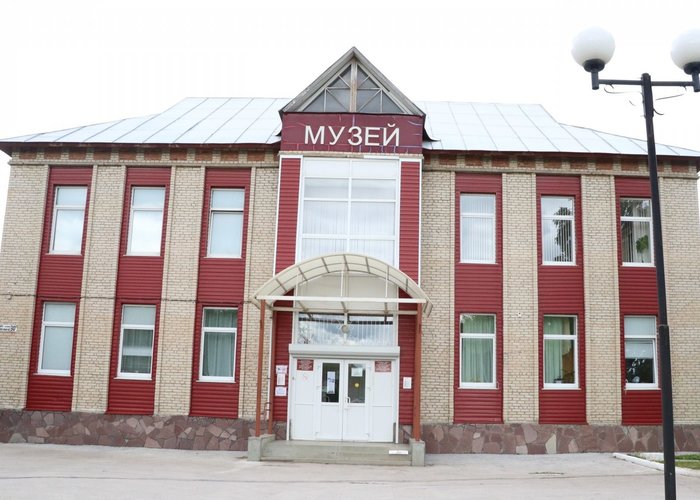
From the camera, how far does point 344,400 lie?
16.7 metres

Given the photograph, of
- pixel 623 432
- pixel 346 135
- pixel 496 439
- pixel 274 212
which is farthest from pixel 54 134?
pixel 623 432

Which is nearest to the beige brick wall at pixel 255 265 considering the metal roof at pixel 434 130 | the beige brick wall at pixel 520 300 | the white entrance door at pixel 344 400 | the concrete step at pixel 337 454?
the white entrance door at pixel 344 400

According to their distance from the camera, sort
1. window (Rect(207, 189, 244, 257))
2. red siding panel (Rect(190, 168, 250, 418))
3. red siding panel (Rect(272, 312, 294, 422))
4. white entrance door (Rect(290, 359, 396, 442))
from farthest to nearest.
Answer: window (Rect(207, 189, 244, 257)) < red siding panel (Rect(190, 168, 250, 418)) < red siding panel (Rect(272, 312, 294, 422)) < white entrance door (Rect(290, 359, 396, 442))

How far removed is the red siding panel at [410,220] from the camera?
54.9 ft

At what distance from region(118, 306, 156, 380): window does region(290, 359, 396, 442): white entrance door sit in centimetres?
409

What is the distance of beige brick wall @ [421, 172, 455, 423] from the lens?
55.6 feet

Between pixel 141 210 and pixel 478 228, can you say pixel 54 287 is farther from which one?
pixel 478 228

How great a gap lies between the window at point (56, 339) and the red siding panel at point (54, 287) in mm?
162

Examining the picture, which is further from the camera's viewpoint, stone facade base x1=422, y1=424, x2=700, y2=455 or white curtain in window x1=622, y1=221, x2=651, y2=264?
white curtain in window x1=622, y1=221, x2=651, y2=264

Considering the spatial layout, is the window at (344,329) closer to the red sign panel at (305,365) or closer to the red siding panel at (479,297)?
the red sign panel at (305,365)

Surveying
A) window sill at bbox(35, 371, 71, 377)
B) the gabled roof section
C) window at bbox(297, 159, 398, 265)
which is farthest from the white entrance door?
the gabled roof section

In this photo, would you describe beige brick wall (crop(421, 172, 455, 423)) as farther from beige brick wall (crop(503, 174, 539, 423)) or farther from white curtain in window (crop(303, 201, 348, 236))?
white curtain in window (crop(303, 201, 348, 236))

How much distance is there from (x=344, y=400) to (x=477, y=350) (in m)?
3.78

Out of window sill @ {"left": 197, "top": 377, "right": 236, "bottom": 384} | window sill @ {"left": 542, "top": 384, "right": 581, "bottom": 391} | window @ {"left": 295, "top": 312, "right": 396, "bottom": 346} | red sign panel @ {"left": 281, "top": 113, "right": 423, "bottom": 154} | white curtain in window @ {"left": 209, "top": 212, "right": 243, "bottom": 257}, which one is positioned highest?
red sign panel @ {"left": 281, "top": 113, "right": 423, "bottom": 154}
